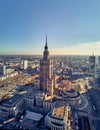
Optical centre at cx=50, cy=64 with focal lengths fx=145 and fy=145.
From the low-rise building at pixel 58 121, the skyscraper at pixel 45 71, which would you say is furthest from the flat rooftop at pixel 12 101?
the low-rise building at pixel 58 121

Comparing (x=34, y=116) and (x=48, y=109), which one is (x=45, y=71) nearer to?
(x=48, y=109)

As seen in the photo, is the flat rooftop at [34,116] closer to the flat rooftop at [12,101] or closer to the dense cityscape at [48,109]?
the dense cityscape at [48,109]

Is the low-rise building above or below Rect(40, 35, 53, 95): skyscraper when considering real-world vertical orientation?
below

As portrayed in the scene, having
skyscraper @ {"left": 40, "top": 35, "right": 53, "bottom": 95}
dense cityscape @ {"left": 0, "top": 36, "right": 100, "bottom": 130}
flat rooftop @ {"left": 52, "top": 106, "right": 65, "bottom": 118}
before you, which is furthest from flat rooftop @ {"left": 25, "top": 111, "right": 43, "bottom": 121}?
skyscraper @ {"left": 40, "top": 35, "right": 53, "bottom": 95}

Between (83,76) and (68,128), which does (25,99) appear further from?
(83,76)

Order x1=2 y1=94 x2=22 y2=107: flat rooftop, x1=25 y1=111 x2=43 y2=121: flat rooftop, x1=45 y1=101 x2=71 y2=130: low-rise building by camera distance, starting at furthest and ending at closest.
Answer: x1=2 y1=94 x2=22 y2=107: flat rooftop < x1=25 y1=111 x2=43 y2=121: flat rooftop < x1=45 y1=101 x2=71 y2=130: low-rise building

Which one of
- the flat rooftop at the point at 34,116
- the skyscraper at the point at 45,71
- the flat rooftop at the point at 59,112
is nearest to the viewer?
the flat rooftop at the point at 59,112

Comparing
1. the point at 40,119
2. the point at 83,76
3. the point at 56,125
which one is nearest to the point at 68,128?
the point at 56,125

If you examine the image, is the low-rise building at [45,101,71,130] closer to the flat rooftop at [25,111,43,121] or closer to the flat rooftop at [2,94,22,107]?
the flat rooftop at [25,111,43,121]

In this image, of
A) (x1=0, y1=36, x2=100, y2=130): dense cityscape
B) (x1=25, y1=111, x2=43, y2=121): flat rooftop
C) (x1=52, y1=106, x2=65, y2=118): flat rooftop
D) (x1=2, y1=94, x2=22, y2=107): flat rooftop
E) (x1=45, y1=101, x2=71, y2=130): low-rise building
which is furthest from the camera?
(x1=2, y1=94, x2=22, y2=107): flat rooftop

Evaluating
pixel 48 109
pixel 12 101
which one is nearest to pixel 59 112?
pixel 48 109

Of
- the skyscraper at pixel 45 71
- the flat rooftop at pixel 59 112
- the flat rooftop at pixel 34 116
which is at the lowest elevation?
the flat rooftop at pixel 34 116
